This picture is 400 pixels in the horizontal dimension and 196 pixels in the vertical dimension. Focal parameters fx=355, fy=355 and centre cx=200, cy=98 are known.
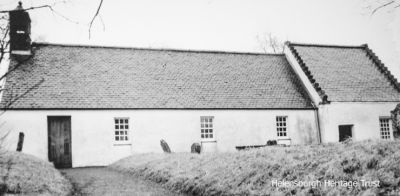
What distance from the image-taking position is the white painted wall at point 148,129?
20.0 metres

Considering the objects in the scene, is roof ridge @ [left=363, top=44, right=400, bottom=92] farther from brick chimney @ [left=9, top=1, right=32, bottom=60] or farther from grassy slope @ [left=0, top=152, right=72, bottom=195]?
brick chimney @ [left=9, top=1, right=32, bottom=60]

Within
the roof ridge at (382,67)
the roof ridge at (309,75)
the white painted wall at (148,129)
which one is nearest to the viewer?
the white painted wall at (148,129)

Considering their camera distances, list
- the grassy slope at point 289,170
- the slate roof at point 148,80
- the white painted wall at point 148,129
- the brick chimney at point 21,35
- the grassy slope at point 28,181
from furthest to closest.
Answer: the brick chimney at point 21,35, the slate roof at point 148,80, the white painted wall at point 148,129, the grassy slope at point 28,181, the grassy slope at point 289,170

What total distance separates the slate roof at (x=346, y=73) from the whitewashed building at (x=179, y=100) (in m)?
0.09

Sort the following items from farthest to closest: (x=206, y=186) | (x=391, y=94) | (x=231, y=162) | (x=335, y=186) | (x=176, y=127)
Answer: (x=391, y=94)
(x=176, y=127)
(x=231, y=162)
(x=206, y=186)
(x=335, y=186)

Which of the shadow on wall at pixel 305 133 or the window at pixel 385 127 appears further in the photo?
the window at pixel 385 127

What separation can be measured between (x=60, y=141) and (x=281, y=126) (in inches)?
560

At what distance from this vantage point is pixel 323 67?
89.4 ft

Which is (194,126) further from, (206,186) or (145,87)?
(206,186)

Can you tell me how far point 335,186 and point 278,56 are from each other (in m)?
25.3

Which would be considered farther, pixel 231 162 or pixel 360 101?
pixel 360 101

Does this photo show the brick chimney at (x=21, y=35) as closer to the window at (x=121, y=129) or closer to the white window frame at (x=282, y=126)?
the window at (x=121, y=129)

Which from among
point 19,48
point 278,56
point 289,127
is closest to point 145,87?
point 19,48

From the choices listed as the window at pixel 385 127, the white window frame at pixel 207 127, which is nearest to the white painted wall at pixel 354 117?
the window at pixel 385 127
